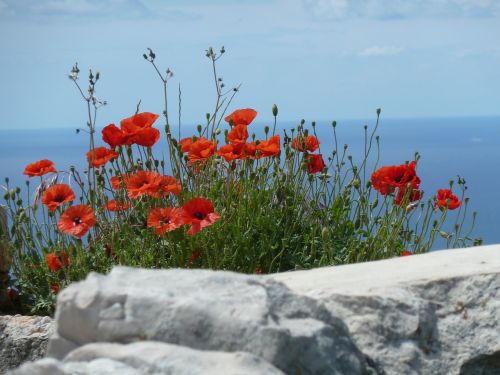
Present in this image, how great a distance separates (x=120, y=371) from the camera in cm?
188

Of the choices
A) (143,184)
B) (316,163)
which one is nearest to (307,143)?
(316,163)

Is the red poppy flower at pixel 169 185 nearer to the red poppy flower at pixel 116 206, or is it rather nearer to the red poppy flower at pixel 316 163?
the red poppy flower at pixel 116 206

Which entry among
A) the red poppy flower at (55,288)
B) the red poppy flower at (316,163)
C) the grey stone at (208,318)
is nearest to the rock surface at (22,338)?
the red poppy flower at (55,288)

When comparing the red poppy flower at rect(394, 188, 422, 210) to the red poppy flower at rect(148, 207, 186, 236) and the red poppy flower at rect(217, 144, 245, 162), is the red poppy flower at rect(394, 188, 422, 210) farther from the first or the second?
the red poppy flower at rect(148, 207, 186, 236)

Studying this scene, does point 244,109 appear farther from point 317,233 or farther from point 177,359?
point 177,359

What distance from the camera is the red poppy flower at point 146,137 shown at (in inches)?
165

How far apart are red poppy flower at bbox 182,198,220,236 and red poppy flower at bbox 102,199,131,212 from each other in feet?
2.70

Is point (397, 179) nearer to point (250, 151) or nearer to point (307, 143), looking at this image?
point (307, 143)

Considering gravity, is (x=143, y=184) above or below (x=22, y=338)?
above

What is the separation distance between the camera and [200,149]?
4230 millimetres

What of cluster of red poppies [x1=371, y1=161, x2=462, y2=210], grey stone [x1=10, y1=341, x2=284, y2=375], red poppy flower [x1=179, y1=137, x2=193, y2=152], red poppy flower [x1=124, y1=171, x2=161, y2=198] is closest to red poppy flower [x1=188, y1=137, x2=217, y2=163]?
red poppy flower [x1=179, y1=137, x2=193, y2=152]

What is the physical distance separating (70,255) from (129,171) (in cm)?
56

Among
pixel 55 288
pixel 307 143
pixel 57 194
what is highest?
pixel 307 143

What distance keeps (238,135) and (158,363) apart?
250 cm
